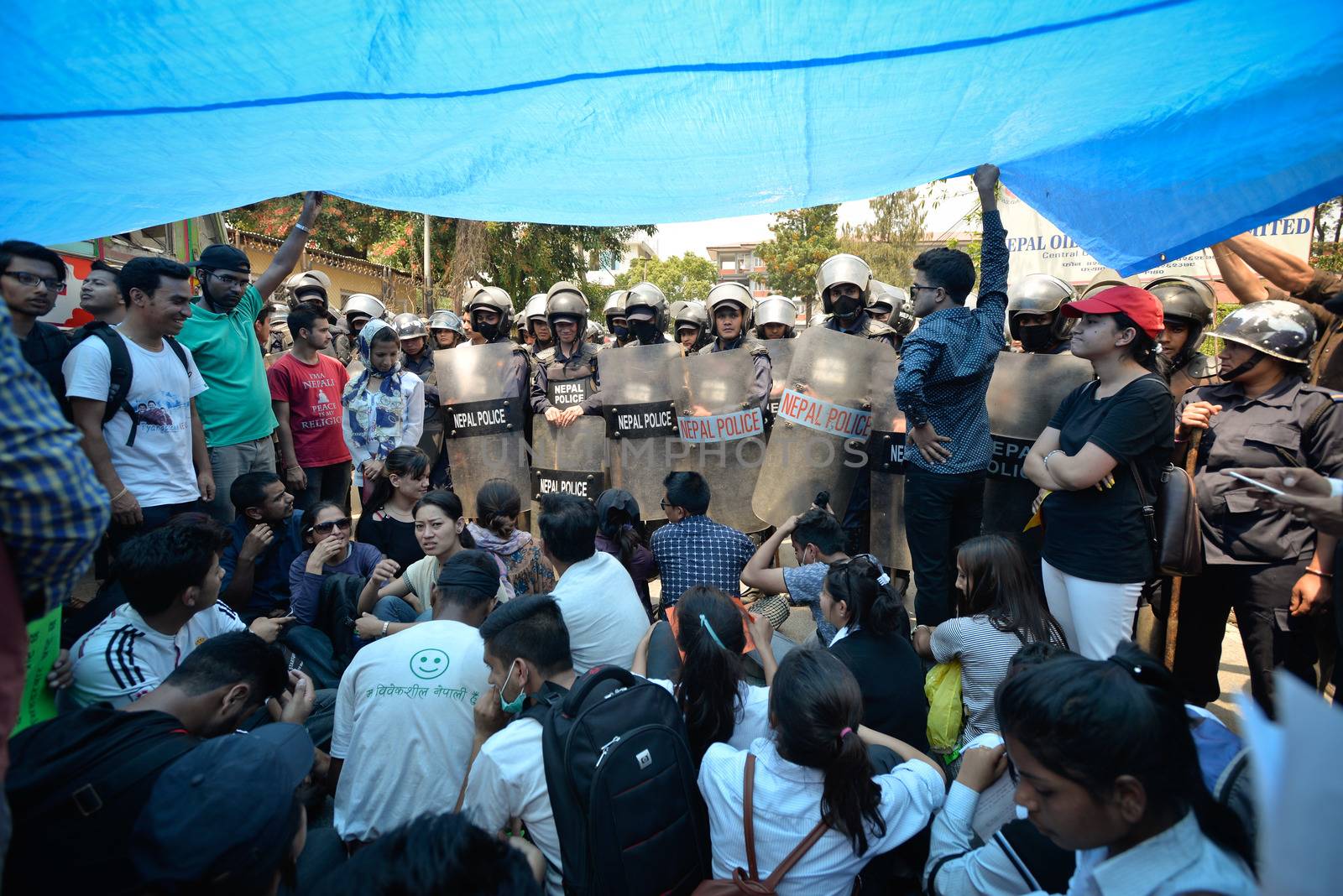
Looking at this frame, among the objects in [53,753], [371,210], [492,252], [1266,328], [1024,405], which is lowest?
[53,753]

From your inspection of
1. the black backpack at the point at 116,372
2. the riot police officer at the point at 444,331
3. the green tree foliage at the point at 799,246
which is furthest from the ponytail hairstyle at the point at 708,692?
the green tree foliage at the point at 799,246

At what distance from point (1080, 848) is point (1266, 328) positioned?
2.83 meters

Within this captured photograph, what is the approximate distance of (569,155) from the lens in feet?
8.88

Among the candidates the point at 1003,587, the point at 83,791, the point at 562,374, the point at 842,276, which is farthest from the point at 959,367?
the point at 83,791

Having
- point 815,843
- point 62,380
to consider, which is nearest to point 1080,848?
point 815,843

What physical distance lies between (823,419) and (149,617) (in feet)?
11.3

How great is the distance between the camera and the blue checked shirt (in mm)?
3703

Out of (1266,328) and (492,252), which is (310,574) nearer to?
(1266,328)

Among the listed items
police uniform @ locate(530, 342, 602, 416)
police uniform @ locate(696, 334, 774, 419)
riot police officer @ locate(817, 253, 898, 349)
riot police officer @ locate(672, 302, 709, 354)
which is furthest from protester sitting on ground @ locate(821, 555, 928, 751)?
riot police officer @ locate(672, 302, 709, 354)

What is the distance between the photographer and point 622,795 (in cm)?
189

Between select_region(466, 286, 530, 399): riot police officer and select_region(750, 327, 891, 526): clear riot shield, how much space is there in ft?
6.95

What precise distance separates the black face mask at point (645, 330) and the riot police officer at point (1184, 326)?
3176mm

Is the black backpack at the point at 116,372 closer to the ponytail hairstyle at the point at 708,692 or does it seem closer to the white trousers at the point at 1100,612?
the ponytail hairstyle at the point at 708,692

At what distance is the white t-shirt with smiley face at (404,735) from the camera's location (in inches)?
93.8
